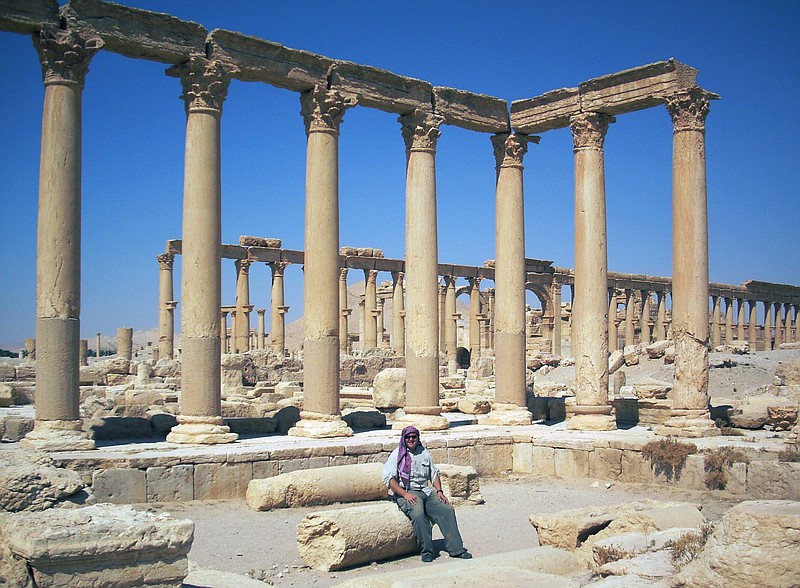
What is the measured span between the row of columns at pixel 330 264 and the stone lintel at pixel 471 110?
447mm

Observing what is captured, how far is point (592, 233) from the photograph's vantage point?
21750mm

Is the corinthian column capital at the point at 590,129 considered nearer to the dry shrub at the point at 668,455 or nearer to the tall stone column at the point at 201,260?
the dry shrub at the point at 668,455

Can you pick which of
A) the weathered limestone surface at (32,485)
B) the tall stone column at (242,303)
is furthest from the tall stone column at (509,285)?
the tall stone column at (242,303)

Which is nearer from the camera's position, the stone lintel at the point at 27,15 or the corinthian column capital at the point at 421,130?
the stone lintel at the point at 27,15

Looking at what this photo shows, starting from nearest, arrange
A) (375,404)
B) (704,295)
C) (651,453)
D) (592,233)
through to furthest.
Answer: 1. (651,453)
2. (704,295)
3. (592,233)
4. (375,404)

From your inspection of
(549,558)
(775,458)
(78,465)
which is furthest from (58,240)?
(775,458)

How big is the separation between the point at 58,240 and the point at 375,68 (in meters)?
8.25

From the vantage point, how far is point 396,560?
1160 centimetres

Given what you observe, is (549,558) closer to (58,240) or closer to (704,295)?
(58,240)

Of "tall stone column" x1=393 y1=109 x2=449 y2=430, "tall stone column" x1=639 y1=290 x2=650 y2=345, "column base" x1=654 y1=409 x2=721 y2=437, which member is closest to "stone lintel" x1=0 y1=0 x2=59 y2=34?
Answer: "tall stone column" x1=393 y1=109 x2=449 y2=430

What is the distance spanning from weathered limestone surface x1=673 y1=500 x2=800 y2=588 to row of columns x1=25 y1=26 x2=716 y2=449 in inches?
447

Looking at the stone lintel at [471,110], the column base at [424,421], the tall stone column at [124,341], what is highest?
the stone lintel at [471,110]

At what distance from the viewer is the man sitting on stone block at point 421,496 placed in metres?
11.7

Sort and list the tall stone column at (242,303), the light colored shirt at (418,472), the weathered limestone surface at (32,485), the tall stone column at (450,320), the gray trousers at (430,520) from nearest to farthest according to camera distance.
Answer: the weathered limestone surface at (32,485) < the gray trousers at (430,520) < the light colored shirt at (418,472) < the tall stone column at (242,303) < the tall stone column at (450,320)
